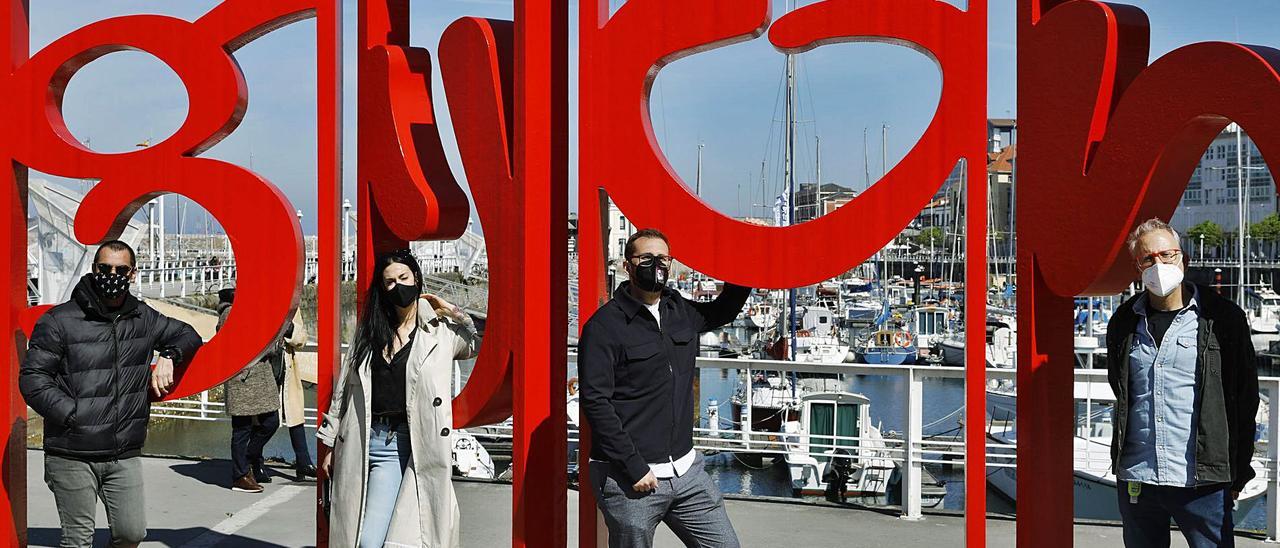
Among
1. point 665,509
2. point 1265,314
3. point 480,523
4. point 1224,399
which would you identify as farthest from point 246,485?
point 1265,314

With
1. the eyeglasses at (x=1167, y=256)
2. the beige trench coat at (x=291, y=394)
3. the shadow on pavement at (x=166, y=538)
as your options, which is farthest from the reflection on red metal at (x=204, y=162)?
the eyeglasses at (x=1167, y=256)

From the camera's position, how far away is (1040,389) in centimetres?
453

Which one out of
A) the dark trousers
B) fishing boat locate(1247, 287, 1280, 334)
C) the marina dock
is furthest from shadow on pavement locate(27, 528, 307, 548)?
fishing boat locate(1247, 287, 1280, 334)

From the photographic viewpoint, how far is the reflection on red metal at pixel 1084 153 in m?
3.99

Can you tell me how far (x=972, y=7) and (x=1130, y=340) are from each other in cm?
132

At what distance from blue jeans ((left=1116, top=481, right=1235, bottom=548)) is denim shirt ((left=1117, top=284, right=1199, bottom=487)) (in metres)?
0.06

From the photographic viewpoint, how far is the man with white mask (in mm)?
3883

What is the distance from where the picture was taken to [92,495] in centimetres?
507

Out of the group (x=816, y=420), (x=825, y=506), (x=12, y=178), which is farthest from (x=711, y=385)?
(x=12, y=178)

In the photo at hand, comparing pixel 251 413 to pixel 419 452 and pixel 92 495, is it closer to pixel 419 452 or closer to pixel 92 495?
pixel 92 495

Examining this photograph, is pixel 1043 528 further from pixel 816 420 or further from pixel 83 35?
pixel 816 420

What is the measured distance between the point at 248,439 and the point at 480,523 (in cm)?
210

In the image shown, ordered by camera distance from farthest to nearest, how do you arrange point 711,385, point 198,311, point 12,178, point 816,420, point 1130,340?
point 711,385 < point 198,311 < point 816,420 < point 12,178 < point 1130,340

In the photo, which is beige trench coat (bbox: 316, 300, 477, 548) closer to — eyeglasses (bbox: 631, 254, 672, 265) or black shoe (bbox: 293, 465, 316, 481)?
eyeglasses (bbox: 631, 254, 672, 265)
